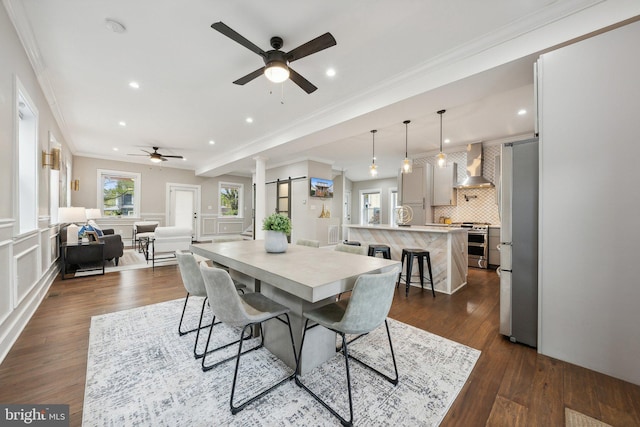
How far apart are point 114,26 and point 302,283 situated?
2855 mm

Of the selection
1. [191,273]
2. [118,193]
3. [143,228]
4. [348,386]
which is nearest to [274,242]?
[191,273]

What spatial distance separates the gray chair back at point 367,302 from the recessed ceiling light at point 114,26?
118 inches

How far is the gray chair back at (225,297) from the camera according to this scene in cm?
143

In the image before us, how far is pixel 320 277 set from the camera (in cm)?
143

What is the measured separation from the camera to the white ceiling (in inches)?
78.9

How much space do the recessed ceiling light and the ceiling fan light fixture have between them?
4.39ft

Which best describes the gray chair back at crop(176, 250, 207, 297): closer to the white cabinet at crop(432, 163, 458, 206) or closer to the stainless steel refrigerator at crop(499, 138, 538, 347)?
the stainless steel refrigerator at crop(499, 138, 538, 347)

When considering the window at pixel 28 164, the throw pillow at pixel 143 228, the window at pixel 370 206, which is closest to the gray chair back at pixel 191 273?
the window at pixel 28 164

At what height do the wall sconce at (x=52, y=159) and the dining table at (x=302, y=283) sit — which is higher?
the wall sconce at (x=52, y=159)

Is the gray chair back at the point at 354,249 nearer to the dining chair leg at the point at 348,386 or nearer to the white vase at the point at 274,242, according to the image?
the white vase at the point at 274,242

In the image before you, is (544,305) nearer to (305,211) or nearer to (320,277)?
(320,277)

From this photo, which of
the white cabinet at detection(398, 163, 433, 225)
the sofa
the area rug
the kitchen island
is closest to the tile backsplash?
the white cabinet at detection(398, 163, 433, 225)

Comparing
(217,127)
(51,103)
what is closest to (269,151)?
(217,127)

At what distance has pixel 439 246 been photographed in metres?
3.70
